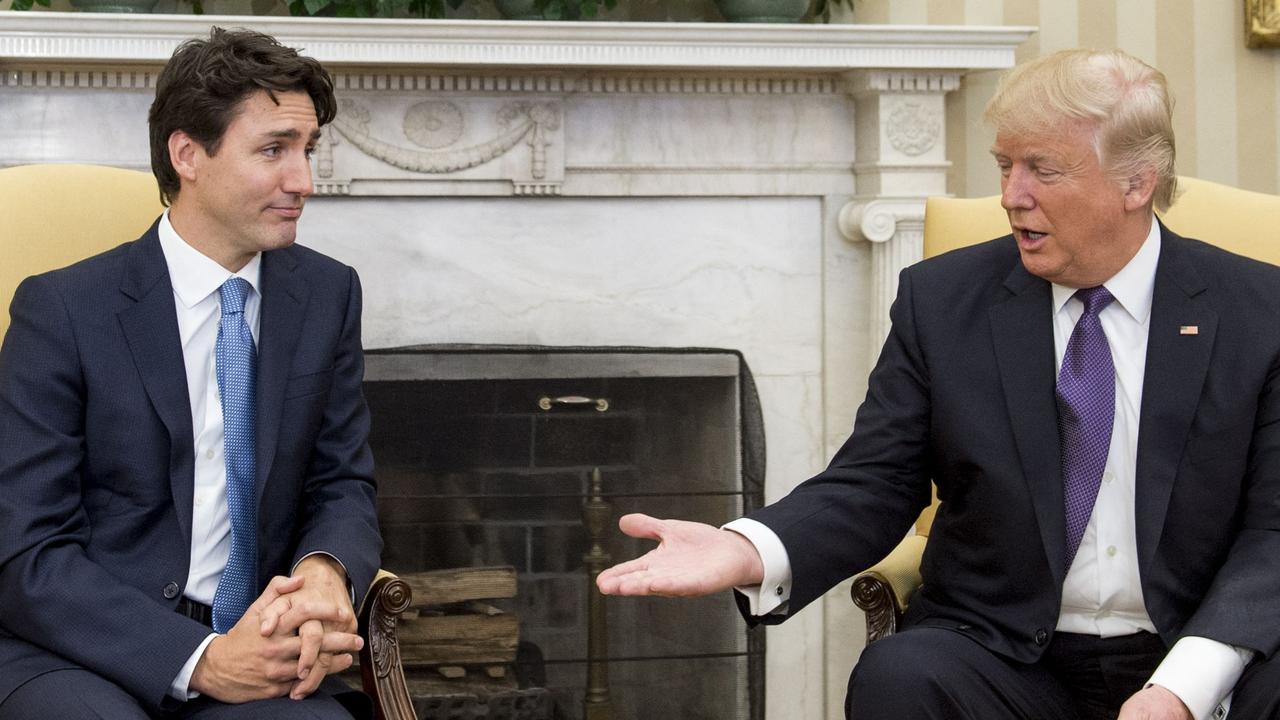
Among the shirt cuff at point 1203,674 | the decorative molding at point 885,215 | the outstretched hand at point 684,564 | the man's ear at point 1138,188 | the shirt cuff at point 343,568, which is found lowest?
the shirt cuff at point 1203,674

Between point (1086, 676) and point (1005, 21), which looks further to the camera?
point (1005, 21)

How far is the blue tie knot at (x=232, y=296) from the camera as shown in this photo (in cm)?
180

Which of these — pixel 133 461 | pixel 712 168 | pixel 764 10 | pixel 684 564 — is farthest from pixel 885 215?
pixel 133 461

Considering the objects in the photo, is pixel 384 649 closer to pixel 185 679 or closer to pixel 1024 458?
pixel 185 679

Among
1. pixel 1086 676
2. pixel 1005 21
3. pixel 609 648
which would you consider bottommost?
pixel 609 648

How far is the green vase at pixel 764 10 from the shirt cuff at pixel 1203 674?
1754mm

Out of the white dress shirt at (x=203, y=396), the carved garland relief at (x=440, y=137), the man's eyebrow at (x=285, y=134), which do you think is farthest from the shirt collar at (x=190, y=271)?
the carved garland relief at (x=440, y=137)

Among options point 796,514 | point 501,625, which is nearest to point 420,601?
point 501,625

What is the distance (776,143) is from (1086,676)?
5.32ft

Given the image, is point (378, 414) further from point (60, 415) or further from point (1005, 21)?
point (1005, 21)

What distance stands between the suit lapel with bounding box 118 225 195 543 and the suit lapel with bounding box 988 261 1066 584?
102cm

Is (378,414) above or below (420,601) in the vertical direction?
above

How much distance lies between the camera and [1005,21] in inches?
122

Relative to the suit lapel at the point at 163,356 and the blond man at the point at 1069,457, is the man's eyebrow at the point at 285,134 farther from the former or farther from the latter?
the blond man at the point at 1069,457
